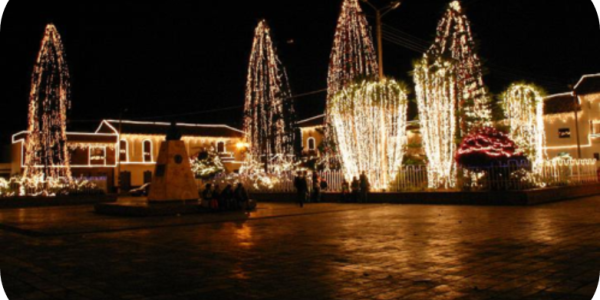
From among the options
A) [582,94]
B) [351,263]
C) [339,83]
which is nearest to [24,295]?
[351,263]

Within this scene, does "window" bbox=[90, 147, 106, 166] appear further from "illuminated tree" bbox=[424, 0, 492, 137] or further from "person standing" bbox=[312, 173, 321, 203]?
"illuminated tree" bbox=[424, 0, 492, 137]

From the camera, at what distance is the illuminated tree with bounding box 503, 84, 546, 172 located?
79.5ft

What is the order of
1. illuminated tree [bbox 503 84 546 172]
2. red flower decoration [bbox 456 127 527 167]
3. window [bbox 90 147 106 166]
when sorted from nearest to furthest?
red flower decoration [bbox 456 127 527 167] < illuminated tree [bbox 503 84 546 172] < window [bbox 90 147 106 166]

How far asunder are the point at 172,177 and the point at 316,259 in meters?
11.4

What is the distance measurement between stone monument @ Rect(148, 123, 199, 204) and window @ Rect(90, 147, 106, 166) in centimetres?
3756

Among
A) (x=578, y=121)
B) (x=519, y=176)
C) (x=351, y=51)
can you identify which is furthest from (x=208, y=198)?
(x=578, y=121)

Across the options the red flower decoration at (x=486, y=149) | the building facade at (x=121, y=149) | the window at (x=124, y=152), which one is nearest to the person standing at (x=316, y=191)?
the red flower decoration at (x=486, y=149)

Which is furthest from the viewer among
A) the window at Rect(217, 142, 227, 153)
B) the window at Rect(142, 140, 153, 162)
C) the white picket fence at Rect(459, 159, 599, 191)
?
the window at Rect(217, 142, 227, 153)

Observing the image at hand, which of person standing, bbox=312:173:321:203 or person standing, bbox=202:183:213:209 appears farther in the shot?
person standing, bbox=312:173:321:203

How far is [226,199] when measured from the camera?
1844 centimetres

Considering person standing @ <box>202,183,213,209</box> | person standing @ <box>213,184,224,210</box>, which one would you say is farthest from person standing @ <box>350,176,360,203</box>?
person standing @ <box>202,183,213,209</box>

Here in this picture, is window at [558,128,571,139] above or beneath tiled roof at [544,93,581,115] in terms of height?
beneath

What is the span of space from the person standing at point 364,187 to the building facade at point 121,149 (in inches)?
1199

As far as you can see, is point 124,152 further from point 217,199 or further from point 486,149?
point 486,149
